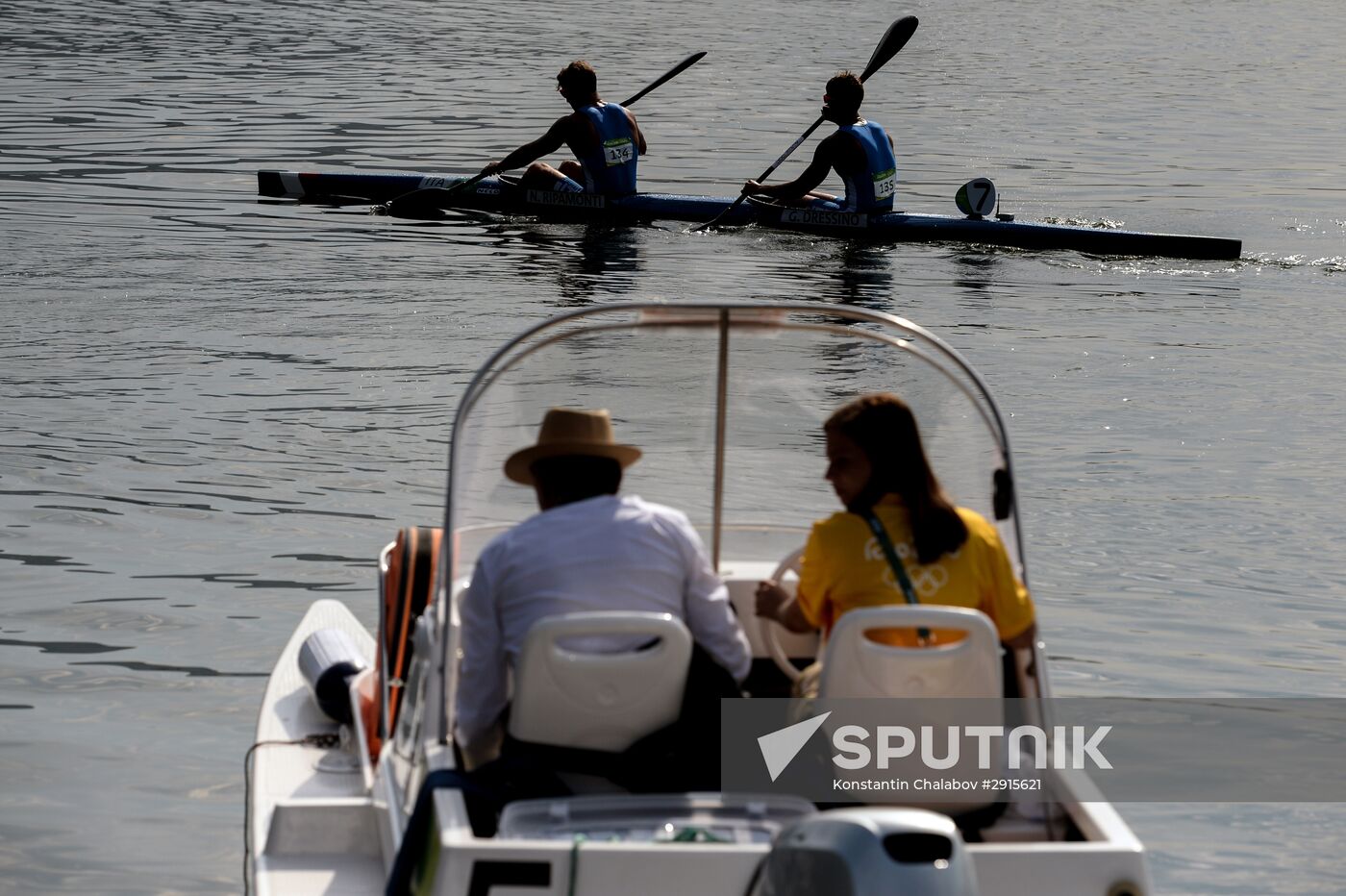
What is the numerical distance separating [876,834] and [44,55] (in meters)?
34.9

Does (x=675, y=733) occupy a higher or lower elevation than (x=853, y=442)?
lower

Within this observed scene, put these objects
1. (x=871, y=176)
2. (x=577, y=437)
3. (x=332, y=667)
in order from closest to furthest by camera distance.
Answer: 1. (x=577, y=437)
2. (x=332, y=667)
3. (x=871, y=176)

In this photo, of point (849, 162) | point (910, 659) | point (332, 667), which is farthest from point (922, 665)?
point (849, 162)

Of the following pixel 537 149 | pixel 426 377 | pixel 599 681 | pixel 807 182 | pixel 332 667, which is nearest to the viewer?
pixel 599 681

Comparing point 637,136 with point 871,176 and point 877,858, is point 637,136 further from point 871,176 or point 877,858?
point 877,858

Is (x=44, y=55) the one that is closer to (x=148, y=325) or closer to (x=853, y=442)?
(x=148, y=325)

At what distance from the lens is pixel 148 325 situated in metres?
13.3

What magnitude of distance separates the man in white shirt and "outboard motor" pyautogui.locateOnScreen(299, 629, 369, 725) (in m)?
1.71

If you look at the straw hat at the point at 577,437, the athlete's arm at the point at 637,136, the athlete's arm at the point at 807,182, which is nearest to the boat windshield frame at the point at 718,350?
the straw hat at the point at 577,437

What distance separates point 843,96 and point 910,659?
12437mm

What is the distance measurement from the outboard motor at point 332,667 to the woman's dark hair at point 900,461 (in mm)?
2369

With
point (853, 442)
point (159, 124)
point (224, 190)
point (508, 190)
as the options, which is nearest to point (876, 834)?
point (853, 442)

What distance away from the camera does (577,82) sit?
16.9 m

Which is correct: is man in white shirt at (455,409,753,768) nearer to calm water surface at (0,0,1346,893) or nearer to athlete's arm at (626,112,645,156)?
calm water surface at (0,0,1346,893)
